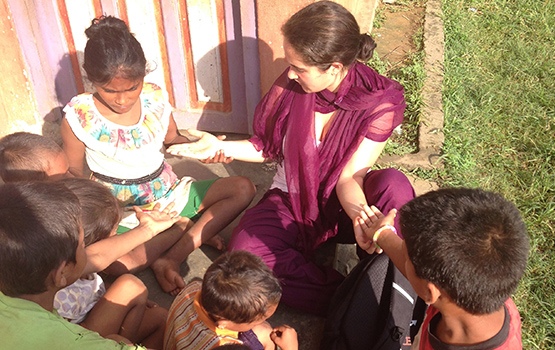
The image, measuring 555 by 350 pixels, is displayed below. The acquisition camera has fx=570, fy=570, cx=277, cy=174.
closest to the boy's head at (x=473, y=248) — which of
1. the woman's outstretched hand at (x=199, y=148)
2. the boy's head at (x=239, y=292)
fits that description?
the boy's head at (x=239, y=292)

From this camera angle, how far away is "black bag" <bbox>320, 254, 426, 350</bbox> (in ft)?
8.23

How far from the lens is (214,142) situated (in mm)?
3043

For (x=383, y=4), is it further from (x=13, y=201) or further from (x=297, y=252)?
(x=13, y=201)

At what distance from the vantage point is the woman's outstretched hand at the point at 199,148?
292 cm

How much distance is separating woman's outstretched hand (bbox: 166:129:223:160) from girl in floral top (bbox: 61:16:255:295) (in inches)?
A: 10.2

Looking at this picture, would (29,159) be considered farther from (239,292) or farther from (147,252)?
(239,292)

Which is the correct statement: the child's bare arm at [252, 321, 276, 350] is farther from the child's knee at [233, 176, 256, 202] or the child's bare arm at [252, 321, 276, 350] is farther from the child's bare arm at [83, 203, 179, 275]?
the child's knee at [233, 176, 256, 202]

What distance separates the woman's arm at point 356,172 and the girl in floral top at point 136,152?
64 cm

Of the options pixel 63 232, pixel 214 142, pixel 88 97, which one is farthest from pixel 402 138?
pixel 63 232

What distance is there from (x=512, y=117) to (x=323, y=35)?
234 cm

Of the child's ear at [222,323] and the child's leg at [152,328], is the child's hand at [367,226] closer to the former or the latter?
the child's ear at [222,323]

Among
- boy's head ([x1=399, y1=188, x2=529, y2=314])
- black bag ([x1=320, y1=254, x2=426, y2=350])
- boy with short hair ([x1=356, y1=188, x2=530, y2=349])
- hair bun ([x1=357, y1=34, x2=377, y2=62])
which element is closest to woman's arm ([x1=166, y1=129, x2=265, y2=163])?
hair bun ([x1=357, y1=34, x2=377, y2=62])

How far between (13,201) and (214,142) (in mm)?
1391

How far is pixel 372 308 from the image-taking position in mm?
2564
